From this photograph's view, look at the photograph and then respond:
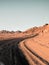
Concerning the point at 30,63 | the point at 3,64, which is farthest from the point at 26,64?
the point at 3,64

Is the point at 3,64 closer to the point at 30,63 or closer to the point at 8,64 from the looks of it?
the point at 8,64

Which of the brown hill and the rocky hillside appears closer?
the rocky hillside

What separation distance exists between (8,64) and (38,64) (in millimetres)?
2212

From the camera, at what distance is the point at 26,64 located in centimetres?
1866

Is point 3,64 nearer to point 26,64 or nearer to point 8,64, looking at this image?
point 8,64

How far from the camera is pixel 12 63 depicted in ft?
62.0

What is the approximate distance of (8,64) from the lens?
734 inches

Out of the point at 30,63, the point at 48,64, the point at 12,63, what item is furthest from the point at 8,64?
the point at 48,64

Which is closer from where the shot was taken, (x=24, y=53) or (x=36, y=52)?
(x=24, y=53)

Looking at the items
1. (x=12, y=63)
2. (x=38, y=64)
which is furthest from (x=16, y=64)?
(x=38, y=64)

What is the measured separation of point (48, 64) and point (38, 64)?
0.79 metres

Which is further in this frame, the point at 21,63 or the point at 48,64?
the point at 21,63

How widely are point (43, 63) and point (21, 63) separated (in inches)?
67.5

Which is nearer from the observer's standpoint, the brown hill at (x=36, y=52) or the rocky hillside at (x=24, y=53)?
the rocky hillside at (x=24, y=53)
